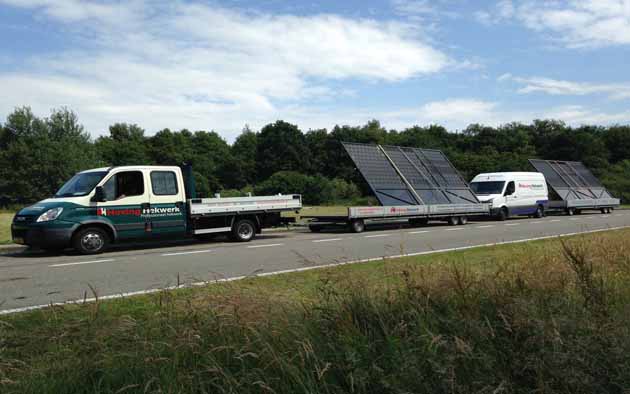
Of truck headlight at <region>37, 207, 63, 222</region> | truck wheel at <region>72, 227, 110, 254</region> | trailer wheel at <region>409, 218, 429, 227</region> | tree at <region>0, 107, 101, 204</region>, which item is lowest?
trailer wheel at <region>409, 218, 429, 227</region>

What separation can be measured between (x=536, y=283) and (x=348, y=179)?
218 ft

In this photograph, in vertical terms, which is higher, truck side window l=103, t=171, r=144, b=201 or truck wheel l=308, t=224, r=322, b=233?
truck side window l=103, t=171, r=144, b=201

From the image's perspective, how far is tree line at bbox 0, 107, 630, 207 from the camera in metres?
66.5

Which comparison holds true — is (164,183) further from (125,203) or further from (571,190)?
(571,190)

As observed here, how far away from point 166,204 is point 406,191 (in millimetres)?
10049

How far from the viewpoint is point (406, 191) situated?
66.3 feet

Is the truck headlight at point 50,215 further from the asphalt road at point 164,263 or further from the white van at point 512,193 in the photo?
the white van at point 512,193

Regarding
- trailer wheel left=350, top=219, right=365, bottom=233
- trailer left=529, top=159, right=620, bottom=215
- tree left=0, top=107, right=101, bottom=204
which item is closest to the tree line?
tree left=0, top=107, right=101, bottom=204

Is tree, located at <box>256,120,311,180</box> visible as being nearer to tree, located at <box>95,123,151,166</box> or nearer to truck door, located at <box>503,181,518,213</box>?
tree, located at <box>95,123,151,166</box>

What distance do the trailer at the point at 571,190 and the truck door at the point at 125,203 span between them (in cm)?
2360

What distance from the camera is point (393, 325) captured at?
334cm

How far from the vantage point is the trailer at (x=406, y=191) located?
1828 centimetres

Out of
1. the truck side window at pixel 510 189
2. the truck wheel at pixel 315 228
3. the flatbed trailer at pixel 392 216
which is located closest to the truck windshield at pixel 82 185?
the flatbed trailer at pixel 392 216

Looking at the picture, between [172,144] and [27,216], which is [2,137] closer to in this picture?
[172,144]
